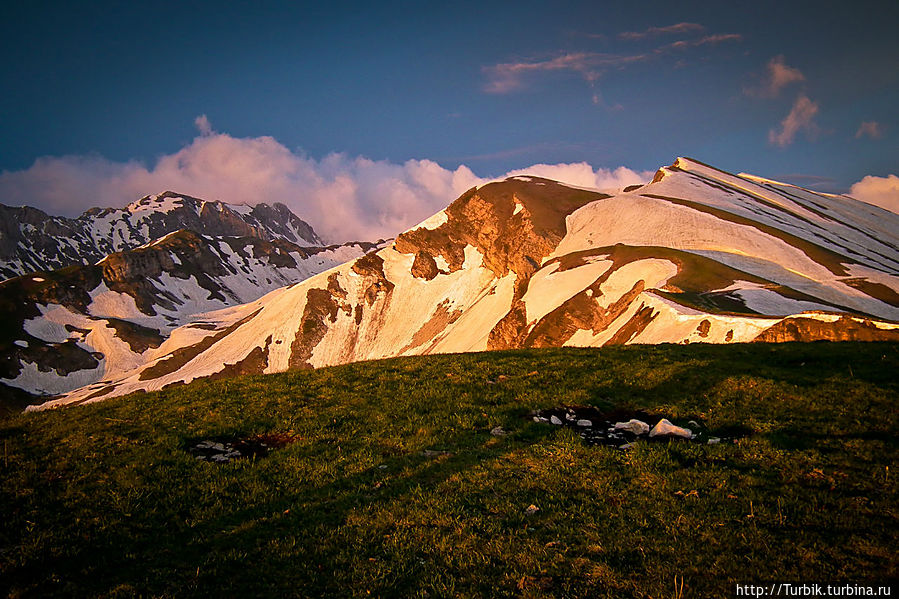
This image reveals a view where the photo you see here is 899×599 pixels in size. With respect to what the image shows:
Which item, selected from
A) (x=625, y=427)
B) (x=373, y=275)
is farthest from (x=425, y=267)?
(x=625, y=427)

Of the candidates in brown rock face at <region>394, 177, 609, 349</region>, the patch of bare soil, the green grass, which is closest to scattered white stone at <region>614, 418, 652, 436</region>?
the patch of bare soil

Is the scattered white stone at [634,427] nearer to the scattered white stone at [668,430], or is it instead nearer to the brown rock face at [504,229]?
the scattered white stone at [668,430]

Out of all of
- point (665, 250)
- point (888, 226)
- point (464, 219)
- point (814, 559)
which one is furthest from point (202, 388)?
point (888, 226)

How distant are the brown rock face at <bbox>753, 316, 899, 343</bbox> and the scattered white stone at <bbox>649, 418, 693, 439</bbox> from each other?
32.3 metres

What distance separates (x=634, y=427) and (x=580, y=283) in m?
102

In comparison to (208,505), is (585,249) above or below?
above

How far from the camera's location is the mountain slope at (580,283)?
215 ft

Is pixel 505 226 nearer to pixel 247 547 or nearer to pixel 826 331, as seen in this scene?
pixel 826 331

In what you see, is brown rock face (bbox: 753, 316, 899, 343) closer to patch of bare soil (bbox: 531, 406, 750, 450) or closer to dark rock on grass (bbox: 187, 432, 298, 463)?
patch of bare soil (bbox: 531, 406, 750, 450)

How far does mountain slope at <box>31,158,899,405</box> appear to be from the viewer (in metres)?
65.4

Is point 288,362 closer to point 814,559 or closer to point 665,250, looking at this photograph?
point 665,250

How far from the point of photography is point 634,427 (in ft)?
41.7

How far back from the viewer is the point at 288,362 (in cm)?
16538

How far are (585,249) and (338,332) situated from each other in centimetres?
9572
